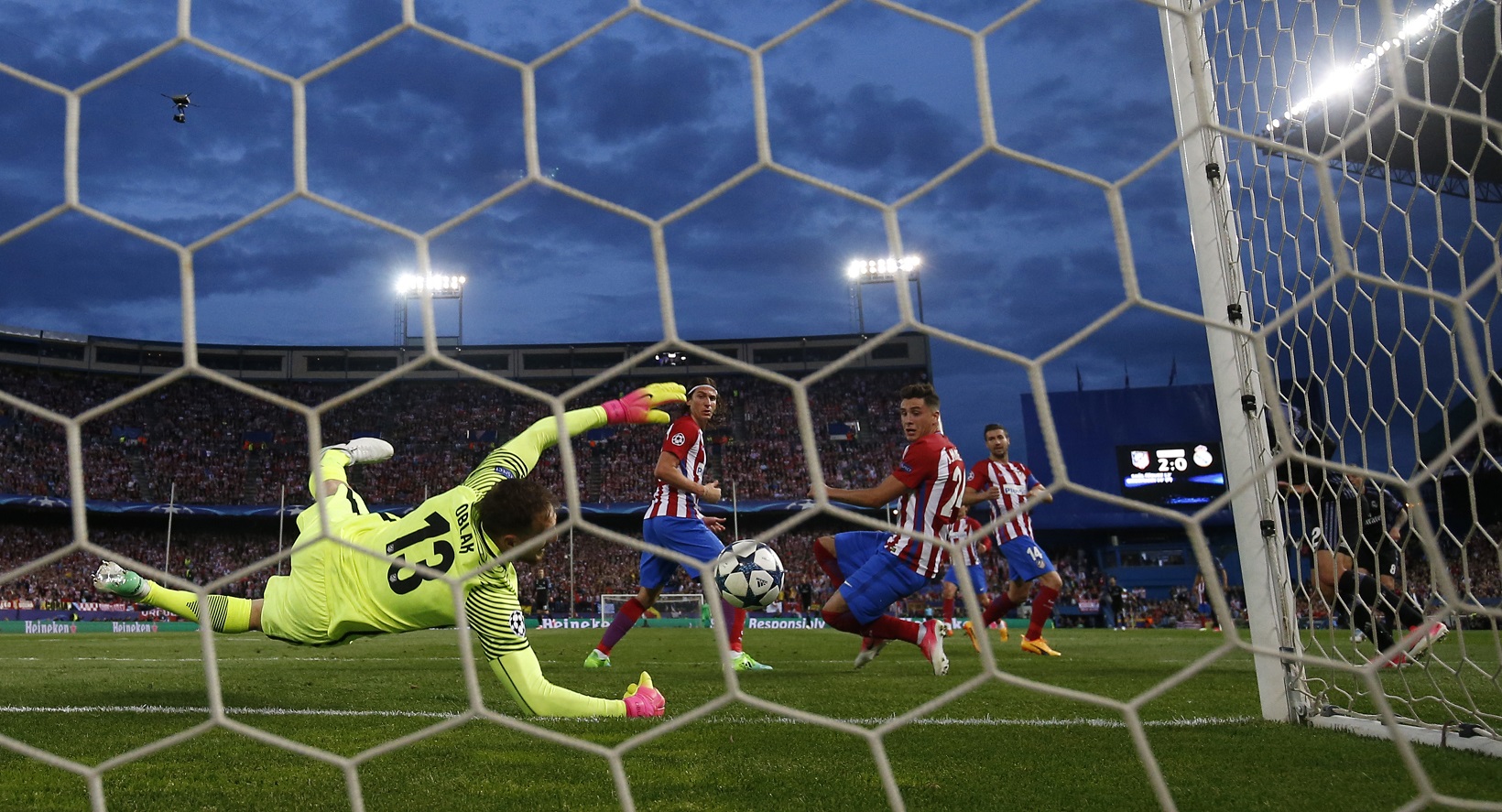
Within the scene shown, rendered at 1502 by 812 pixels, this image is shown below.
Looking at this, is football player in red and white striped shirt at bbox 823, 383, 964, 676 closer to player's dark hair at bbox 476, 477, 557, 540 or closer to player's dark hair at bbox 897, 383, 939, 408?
player's dark hair at bbox 897, 383, 939, 408

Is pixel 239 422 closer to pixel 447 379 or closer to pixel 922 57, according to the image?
pixel 447 379

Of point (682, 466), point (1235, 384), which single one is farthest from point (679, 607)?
point (1235, 384)

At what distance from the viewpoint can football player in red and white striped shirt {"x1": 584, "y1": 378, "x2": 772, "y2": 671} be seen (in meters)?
5.18

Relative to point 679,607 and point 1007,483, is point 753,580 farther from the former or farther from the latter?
point 679,607

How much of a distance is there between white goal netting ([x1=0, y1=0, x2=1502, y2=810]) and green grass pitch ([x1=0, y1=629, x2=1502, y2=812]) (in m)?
0.11

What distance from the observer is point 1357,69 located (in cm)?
260

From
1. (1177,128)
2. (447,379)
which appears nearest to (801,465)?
(447,379)

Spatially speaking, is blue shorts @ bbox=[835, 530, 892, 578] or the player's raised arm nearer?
the player's raised arm

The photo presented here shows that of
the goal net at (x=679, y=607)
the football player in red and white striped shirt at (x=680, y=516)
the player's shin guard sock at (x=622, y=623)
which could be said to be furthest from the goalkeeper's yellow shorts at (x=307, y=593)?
the goal net at (x=679, y=607)

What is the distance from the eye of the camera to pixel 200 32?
2.15m

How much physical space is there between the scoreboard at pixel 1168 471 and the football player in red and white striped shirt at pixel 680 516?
1949 cm

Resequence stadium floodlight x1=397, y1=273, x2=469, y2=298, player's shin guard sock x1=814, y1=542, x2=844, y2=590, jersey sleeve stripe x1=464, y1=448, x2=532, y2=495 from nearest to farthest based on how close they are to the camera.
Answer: jersey sleeve stripe x1=464, y1=448, x2=532, y2=495 → player's shin guard sock x1=814, y1=542, x2=844, y2=590 → stadium floodlight x1=397, y1=273, x2=469, y2=298

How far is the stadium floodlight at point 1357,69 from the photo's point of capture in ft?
7.64

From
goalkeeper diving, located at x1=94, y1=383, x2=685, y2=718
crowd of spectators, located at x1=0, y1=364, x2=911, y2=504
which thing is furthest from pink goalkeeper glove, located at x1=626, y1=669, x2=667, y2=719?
crowd of spectators, located at x1=0, y1=364, x2=911, y2=504
